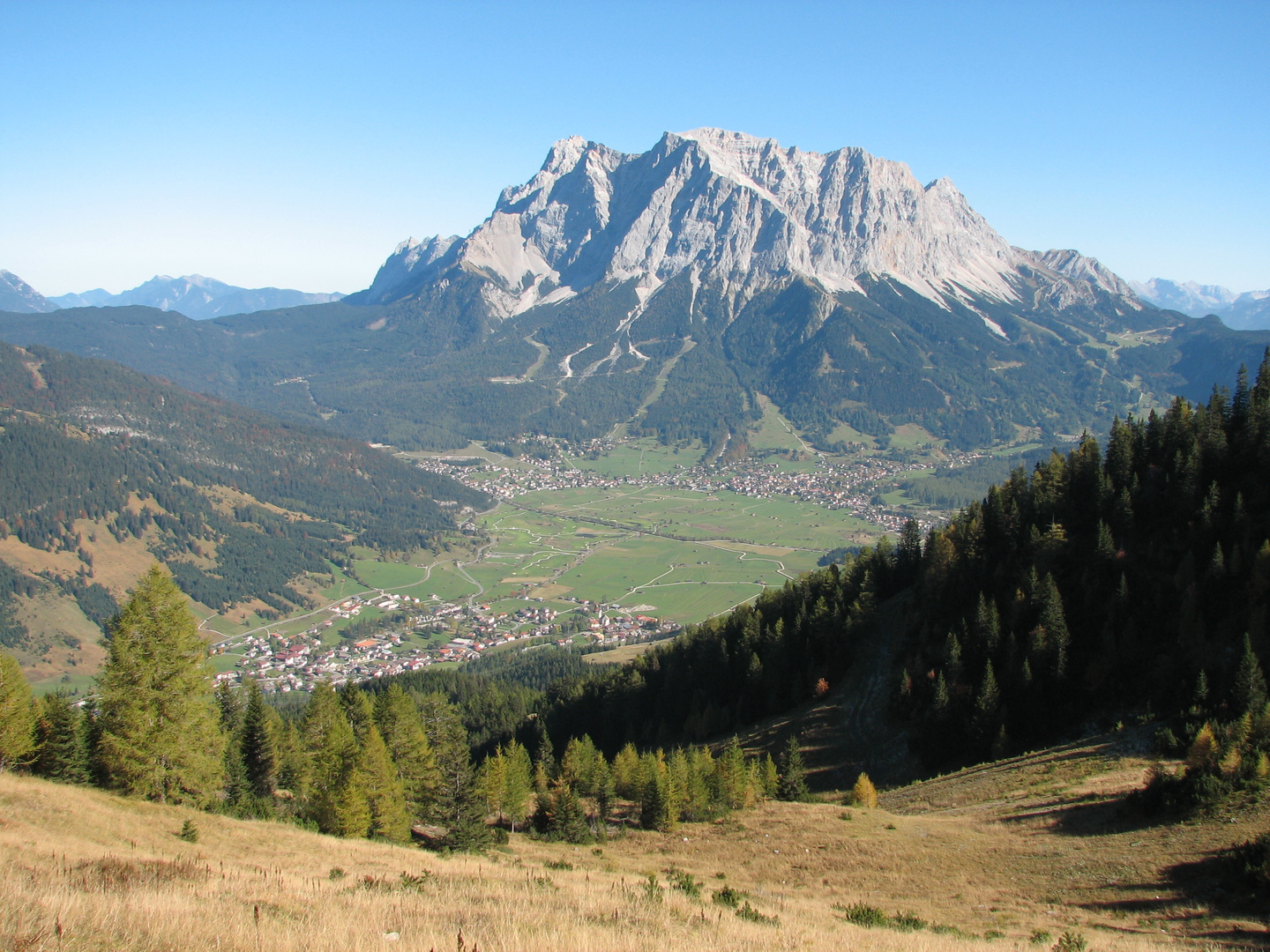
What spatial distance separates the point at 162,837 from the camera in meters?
21.9

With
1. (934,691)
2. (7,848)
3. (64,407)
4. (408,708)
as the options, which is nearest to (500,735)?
(408,708)

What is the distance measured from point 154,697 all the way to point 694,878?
66.6ft

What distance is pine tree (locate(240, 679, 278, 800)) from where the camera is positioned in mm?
37938

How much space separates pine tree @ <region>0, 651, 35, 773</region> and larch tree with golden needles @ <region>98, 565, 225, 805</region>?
4.31 metres

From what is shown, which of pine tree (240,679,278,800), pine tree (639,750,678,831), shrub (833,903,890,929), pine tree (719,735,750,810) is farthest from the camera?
pine tree (719,735,750,810)

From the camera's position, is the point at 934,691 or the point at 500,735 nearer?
the point at 934,691

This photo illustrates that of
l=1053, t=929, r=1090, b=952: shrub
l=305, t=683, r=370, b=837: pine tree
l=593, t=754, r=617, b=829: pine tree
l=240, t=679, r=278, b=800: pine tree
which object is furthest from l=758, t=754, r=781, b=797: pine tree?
l=1053, t=929, r=1090, b=952: shrub

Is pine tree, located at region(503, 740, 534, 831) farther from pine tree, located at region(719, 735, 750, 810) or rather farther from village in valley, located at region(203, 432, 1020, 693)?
village in valley, located at region(203, 432, 1020, 693)

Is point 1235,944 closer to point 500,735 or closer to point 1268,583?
point 1268,583

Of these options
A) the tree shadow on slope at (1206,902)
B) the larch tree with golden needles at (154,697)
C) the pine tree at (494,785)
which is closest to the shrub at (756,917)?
the tree shadow on slope at (1206,902)

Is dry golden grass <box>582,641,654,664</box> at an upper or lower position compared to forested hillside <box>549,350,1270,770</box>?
lower

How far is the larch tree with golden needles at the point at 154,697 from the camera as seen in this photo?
2578 centimetres

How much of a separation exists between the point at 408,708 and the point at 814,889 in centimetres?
2378

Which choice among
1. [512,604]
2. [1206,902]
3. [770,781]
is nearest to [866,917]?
[1206,902]
